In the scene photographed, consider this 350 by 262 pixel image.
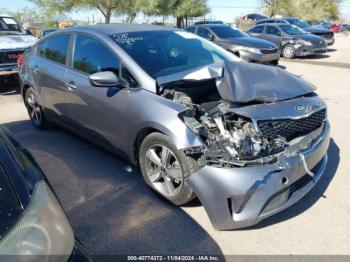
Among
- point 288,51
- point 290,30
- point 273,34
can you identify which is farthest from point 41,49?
point 290,30

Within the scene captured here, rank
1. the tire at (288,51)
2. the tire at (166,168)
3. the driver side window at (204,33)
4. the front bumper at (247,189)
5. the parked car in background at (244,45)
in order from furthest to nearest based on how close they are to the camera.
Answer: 1. the tire at (288,51)
2. the driver side window at (204,33)
3. the parked car in background at (244,45)
4. the tire at (166,168)
5. the front bumper at (247,189)

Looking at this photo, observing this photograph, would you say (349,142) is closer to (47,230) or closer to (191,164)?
(191,164)

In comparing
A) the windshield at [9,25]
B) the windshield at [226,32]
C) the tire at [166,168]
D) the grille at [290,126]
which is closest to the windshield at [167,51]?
the tire at [166,168]

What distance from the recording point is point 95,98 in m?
4.17

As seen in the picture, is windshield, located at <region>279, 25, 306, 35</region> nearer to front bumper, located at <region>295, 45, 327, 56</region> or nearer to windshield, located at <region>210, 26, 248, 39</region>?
front bumper, located at <region>295, 45, 327, 56</region>

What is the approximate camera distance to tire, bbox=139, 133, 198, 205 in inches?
125

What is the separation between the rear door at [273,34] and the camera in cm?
1645

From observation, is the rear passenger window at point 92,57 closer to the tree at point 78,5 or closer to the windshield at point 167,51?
the windshield at point 167,51

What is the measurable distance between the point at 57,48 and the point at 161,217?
310 centimetres

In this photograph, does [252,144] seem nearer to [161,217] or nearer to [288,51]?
[161,217]

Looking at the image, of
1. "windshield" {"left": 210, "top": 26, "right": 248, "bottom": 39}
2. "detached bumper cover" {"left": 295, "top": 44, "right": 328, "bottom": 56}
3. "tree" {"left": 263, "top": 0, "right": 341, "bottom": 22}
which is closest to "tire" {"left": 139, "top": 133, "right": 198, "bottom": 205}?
"windshield" {"left": 210, "top": 26, "right": 248, "bottom": 39}

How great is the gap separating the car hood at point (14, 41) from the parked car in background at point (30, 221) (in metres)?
8.53

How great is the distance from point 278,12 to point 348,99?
4616cm

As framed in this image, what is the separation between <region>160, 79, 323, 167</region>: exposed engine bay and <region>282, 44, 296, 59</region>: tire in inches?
537
